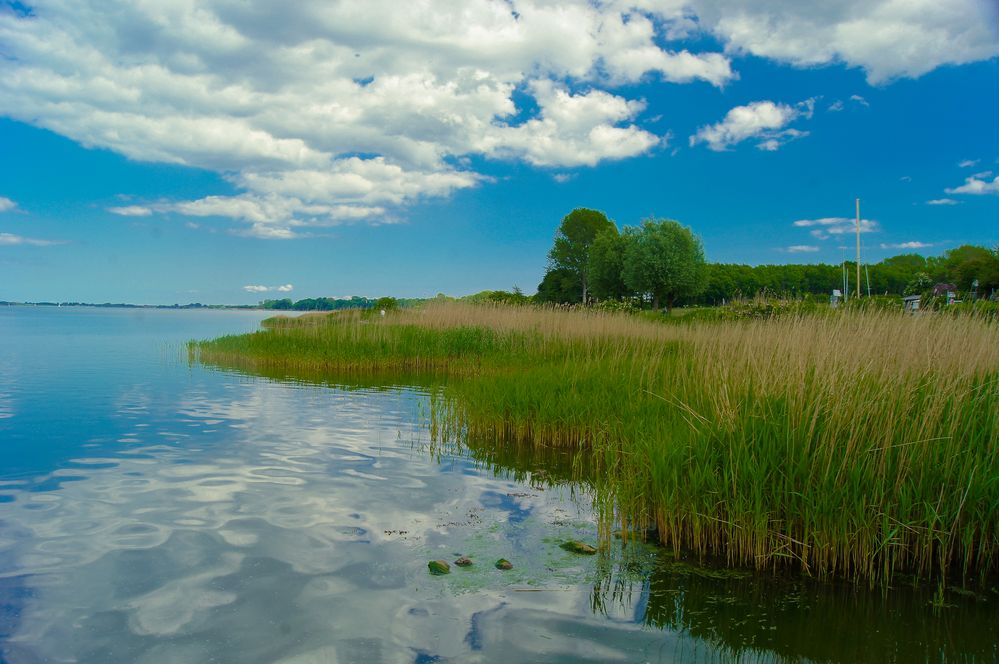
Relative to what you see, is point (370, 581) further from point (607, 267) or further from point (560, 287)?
point (560, 287)

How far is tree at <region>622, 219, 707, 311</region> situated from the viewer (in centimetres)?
5600

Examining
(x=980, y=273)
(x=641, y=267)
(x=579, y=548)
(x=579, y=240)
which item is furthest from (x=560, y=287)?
(x=579, y=548)

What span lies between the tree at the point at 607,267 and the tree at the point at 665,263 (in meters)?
4.37

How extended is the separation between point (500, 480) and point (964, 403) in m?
5.13

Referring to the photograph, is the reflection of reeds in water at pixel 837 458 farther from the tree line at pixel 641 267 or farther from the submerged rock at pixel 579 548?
the tree line at pixel 641 267

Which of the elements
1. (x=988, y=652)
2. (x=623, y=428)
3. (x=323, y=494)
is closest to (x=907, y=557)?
(x=988, y=652)

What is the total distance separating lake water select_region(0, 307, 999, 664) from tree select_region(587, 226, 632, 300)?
5576 centimetres

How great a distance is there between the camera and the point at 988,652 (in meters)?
4.08

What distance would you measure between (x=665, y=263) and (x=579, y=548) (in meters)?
52.6

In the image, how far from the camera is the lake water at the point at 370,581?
414 centimetres

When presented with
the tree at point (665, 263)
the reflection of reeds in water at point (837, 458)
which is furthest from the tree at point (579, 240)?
the reflection of reeds in water at point (837, 458)

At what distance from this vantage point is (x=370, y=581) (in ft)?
16.6

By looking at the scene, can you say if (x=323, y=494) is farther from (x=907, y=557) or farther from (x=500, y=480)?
(x=907, y=557)

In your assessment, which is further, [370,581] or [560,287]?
[560,287]
